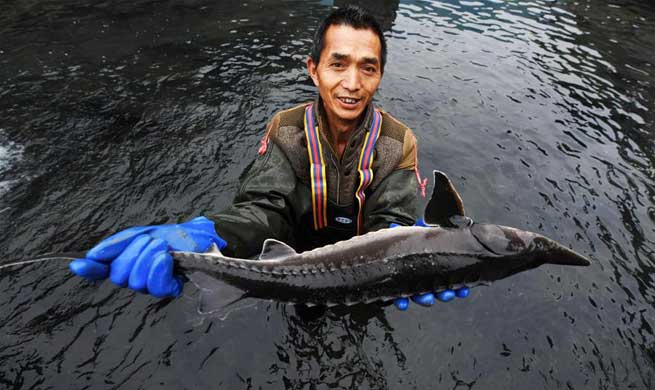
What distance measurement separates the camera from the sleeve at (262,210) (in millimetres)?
3303

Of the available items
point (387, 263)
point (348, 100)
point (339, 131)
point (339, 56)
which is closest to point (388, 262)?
point (387, 263)

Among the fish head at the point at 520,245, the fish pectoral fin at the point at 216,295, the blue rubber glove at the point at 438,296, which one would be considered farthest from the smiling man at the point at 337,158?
the fish head at the point at 520,245

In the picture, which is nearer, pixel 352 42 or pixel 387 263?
pixel 387 263

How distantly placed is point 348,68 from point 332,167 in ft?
3.36

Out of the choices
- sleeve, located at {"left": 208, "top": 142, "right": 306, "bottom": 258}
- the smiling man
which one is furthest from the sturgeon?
the smiling man

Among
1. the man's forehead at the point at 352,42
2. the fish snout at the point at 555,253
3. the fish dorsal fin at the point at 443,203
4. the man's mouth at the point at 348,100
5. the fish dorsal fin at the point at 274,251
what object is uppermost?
the man's forehead at the point at 352,42

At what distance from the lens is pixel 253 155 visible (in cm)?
679

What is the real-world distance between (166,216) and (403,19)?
40.3 ft

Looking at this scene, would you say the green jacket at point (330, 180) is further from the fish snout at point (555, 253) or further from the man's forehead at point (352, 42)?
the fish snout at point (555, 253)

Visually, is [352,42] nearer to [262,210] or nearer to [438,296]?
[262,210]

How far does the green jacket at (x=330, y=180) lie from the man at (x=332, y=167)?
0.03 ft

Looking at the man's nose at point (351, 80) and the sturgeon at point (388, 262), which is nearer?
the sturgeon at point (388, 262)

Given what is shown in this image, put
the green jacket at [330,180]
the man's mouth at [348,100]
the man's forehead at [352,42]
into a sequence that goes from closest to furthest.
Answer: the man's forehead at [352,42] → the man's mouth at [348,100] → the green jacket at [330,180]

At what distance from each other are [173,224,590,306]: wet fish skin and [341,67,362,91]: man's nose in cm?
145
